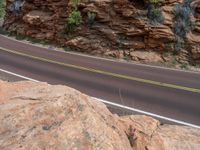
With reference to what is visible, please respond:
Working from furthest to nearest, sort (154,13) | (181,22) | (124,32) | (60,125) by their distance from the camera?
(124,32)
(154,13)
(181,22)
(60,125)

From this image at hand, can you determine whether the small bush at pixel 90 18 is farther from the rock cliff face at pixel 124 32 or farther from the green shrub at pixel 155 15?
the green shrub at pixel 155 15

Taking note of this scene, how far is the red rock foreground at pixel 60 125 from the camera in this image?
3.52 metres

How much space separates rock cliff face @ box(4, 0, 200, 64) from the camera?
21.1m

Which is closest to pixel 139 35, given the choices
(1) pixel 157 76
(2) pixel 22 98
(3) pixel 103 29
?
(3) pixel 103 29

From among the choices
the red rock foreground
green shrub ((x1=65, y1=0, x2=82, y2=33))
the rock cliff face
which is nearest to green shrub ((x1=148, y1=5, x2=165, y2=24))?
the rock cliff face

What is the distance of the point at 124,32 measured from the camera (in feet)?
74.7

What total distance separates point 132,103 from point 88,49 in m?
13.8

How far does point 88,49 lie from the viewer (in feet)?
78.8

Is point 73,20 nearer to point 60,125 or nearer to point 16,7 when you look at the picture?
point 16,7

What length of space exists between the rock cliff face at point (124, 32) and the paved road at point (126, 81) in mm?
3464

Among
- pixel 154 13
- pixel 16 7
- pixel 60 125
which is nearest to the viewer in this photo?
pixel 60 125

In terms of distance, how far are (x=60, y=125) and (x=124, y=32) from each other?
1958cm

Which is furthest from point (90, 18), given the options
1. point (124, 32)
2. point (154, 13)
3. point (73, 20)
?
point (154, 13)

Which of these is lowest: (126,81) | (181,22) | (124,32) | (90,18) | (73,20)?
(126,81)
